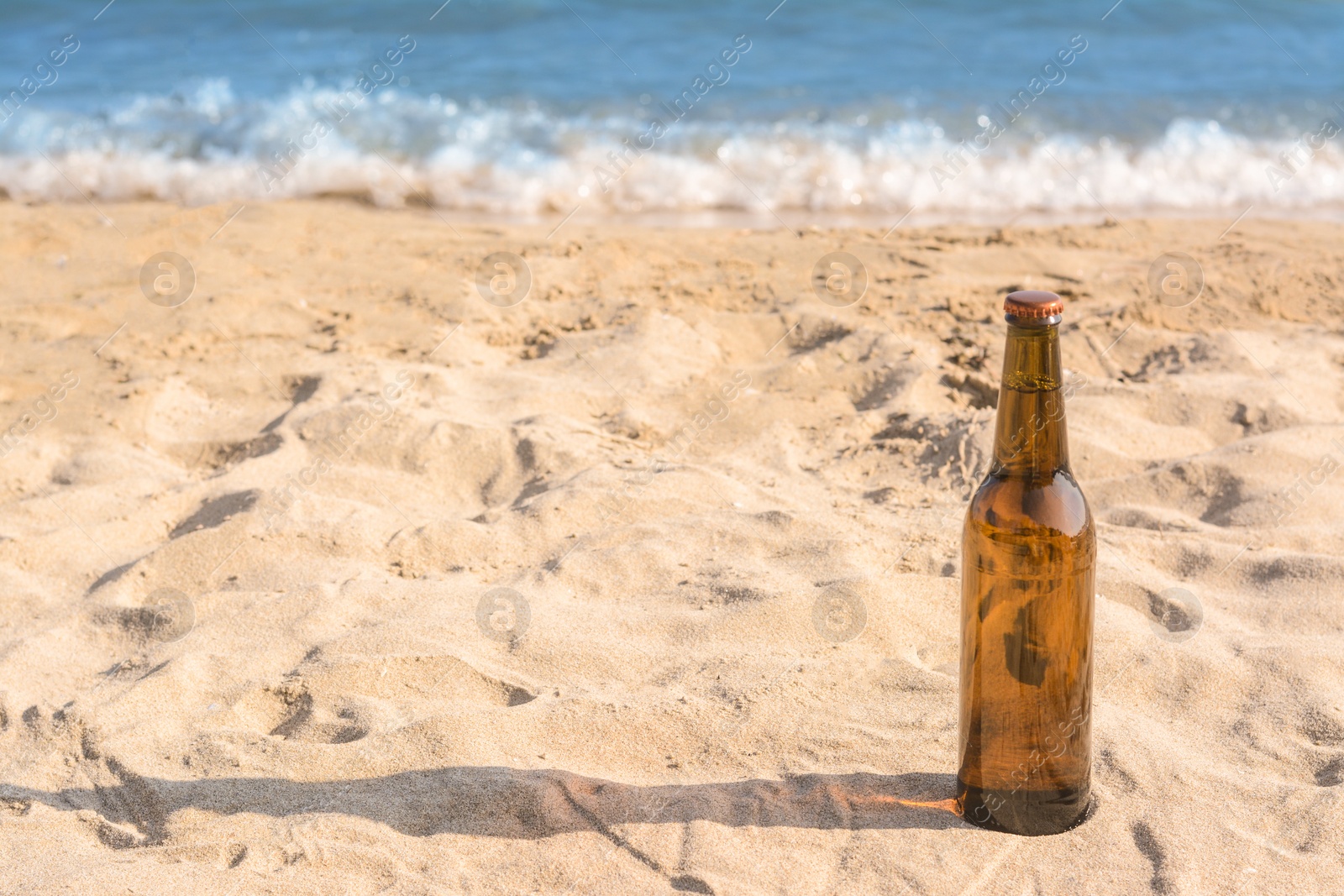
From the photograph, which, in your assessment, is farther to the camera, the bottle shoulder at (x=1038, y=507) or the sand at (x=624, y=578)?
the sand at (x=624, y=578)

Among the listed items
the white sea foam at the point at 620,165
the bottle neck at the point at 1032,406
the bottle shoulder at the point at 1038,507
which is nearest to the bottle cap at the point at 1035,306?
the bottle neck at the point at 1032,406

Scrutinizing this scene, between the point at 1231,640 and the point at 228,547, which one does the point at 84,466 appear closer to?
the point at 228,547

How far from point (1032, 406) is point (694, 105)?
22.7 feet

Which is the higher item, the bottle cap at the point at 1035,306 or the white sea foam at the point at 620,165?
the bottle cap at the point at 1035,306

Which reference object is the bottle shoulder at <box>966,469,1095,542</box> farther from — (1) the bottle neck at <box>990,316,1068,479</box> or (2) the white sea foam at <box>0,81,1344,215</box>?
(2) the white sea foam at <box>0,81,1344,215</box>

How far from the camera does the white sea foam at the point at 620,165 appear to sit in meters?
6.96

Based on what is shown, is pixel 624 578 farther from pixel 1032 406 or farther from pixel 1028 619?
pixel 1032 406

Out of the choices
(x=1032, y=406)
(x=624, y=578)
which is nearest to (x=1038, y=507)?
(x=1032, y=406)

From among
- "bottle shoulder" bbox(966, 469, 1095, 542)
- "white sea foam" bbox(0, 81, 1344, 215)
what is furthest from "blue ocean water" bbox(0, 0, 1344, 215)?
"bottle shoulder" bbox(966, 469, 1095, 542)

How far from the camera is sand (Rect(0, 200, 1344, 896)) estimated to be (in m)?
2.00

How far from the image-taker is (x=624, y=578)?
2846 millimetres

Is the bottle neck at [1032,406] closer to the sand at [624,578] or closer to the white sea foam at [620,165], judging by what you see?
the sand at [624,578]

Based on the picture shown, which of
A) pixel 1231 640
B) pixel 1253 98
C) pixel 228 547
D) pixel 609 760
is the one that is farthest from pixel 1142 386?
pixel 1253 98

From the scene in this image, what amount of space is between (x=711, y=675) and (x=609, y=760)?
332 millimetres
